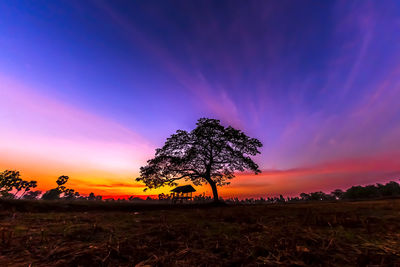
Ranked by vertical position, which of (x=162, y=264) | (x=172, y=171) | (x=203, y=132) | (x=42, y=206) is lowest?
(x=162, y=264)

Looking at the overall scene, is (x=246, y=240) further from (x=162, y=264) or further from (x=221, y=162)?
(x=221, y=162)

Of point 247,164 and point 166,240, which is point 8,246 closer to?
point 166,240

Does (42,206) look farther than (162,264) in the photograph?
Yes

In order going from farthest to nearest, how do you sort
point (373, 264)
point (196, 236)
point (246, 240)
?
point (196, 236), point (246, 240), point (373, 264)

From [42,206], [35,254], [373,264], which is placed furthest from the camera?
[42,206]

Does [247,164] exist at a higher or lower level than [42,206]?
higher

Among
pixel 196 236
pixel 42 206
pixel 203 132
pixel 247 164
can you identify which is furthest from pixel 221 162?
pixel 196 236

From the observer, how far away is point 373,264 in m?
1.46

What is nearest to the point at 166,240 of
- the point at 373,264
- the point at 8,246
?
the point at 8,246

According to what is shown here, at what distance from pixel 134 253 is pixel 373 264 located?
226cm

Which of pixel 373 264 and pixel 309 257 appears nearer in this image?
pixel 373 264

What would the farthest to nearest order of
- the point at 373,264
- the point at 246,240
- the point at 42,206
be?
the point at 42,206, the point at 246,240, the point at 373,264

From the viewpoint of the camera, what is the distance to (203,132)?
71.4 ft

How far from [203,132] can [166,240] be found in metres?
19.5
